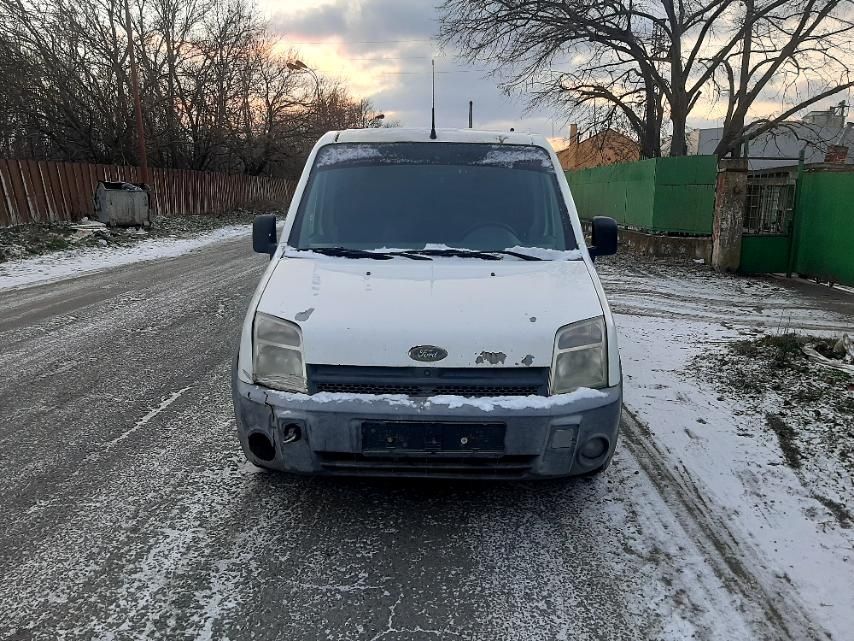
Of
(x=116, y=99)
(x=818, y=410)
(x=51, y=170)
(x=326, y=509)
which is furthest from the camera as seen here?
(x=116, y=99)

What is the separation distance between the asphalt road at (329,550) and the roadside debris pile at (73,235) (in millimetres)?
11972

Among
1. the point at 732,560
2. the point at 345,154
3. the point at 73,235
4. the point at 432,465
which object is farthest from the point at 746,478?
the point at 73,235

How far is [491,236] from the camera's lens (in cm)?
373

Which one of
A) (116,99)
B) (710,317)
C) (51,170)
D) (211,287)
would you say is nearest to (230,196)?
(116,99)

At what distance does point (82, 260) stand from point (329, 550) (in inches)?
543

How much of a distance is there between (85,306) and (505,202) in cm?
680

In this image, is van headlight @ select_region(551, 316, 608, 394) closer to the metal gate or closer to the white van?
the white van

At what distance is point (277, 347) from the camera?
2.81 m

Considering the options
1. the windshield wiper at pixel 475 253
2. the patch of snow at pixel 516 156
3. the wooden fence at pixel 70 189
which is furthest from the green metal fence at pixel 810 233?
the wooden fence at pixel 70 189

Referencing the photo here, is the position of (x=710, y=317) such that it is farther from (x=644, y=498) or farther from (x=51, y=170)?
(x=51, y=170)

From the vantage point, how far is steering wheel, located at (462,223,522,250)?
3.67m

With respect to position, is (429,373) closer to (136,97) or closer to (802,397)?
(802,397)

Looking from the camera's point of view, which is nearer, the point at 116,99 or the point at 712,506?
the point at 712,506

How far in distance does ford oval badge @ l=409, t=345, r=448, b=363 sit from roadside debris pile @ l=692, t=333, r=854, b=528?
210cm
